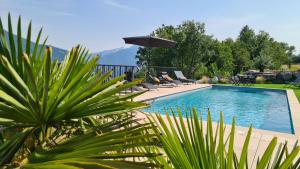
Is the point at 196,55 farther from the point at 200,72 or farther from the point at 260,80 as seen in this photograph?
the point at 260,80

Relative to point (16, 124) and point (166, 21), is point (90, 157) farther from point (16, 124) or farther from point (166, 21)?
point (166, 21)

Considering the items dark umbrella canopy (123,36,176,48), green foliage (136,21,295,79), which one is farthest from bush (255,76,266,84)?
dark umbrella canopy (123,36,176,48)

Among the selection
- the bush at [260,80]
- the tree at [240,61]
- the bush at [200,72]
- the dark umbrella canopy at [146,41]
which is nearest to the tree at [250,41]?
the tree at [240,61]

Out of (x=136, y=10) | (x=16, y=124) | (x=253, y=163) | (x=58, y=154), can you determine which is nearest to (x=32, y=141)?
(x=16, y=124)

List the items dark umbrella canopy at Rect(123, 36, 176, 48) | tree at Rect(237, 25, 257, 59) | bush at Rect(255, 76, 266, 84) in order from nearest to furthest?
dark umbrella canopy at Rect(123, 36, 176, 48) → bush at Rect(255, 76, 266, 84) → tree at Rect(237, 25, 257, 59)

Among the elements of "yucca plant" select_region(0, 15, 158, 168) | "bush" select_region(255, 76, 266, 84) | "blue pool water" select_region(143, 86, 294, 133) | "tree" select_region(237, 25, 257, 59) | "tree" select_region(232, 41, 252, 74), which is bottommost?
"blue pool water" select_region(143, 86, 294, 133)

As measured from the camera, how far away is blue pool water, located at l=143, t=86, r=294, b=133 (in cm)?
1047

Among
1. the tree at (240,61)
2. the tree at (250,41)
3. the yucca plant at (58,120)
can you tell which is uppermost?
the tree at (250,41)

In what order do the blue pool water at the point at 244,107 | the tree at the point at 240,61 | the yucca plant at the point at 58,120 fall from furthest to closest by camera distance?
the tree at the point at 240,61 → the blue pool water at the point at 244,107 → the yucca plant at the point at 58,120

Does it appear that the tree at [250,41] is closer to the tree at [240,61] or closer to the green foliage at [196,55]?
the green foliage at [196,55]

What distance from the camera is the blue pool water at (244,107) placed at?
10467 mm

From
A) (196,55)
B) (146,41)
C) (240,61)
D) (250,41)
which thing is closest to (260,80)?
A: (196,55)

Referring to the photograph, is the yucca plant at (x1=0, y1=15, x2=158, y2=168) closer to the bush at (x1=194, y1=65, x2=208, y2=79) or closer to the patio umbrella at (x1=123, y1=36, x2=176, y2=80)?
the patio umbrella at (x1=123, y1=36, x2=176, y2=80)

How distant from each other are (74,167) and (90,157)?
113 mm
